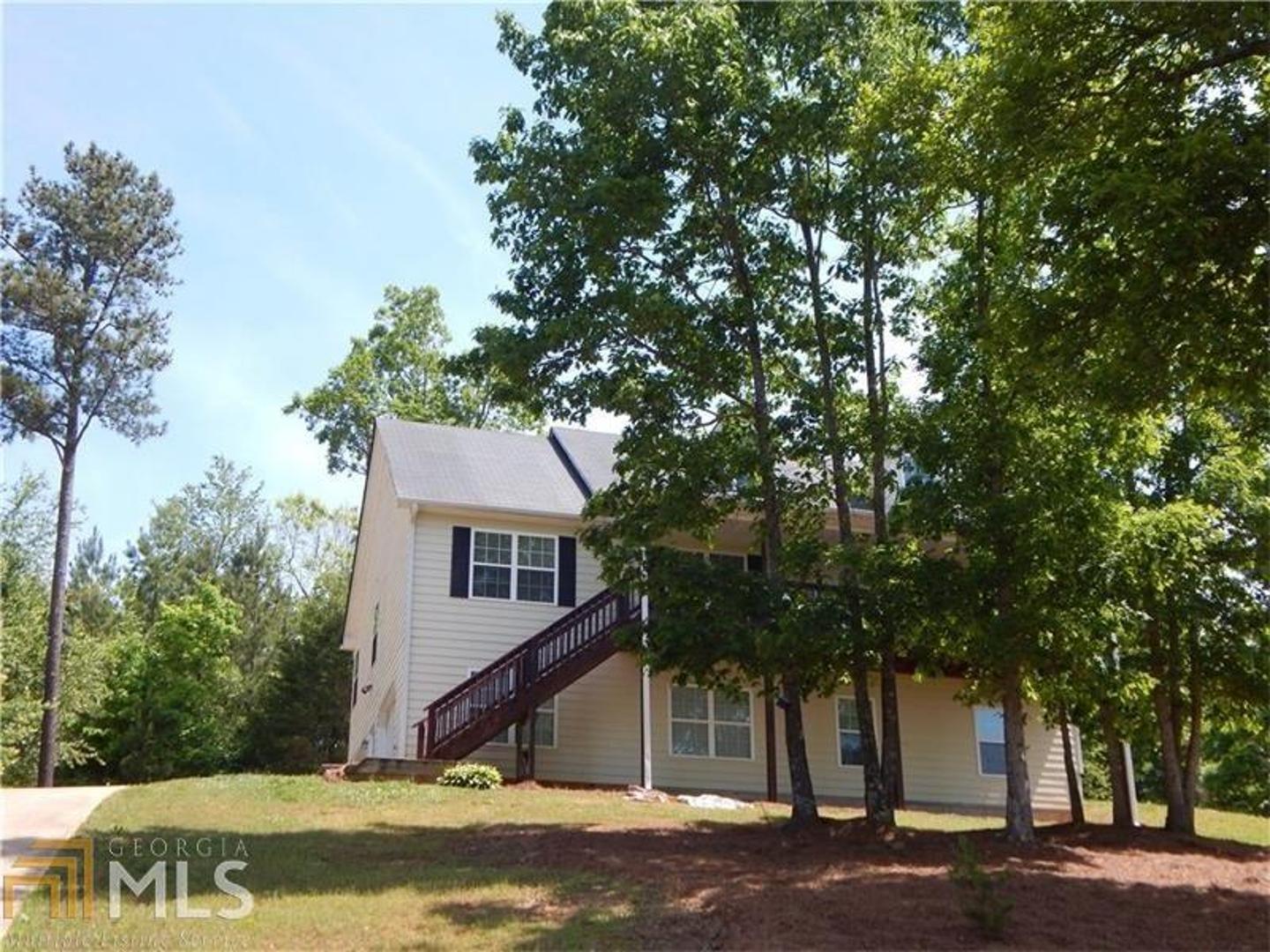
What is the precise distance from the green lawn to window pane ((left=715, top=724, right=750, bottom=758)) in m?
4.55

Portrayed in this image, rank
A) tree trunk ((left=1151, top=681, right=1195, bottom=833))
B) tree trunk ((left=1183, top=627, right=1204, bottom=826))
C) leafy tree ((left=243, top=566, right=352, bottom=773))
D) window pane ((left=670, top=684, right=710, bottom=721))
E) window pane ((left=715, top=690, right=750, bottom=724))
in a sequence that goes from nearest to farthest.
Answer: tree trunk ((left=1151, top=681, right=1195, bottom=833))
tree trunk ((left=1183, top=627, right=1204, bottom=826))
window pane ((left=670, top=684, right=710, bottom=721))
window pane ((left=715, top=690, right=750, bottom=724))
leafy tree ((left=243, top=566, right=352, bottom=773))

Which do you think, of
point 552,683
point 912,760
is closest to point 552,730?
point 552,683

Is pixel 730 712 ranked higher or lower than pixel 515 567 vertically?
lower

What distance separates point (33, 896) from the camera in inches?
368

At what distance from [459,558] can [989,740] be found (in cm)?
1132

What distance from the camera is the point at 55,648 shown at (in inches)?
1140

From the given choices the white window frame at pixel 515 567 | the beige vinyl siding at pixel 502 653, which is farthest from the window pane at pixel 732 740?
the white window frame at pixel 515 567

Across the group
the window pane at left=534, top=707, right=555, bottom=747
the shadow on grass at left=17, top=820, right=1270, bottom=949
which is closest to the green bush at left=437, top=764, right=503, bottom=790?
the window pane at left=534, top=707, right=555, bottom=747

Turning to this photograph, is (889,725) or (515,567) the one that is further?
(515,567)

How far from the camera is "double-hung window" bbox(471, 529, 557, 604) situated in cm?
2198

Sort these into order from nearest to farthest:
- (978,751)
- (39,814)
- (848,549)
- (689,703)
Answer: (848,549)
(39,814)
(689,703)
(978,751)

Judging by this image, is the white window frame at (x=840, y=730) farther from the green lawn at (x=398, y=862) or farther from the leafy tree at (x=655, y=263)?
the leafy tree at (x=655, y=263)

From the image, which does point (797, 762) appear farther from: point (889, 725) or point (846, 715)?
point (846, 715)

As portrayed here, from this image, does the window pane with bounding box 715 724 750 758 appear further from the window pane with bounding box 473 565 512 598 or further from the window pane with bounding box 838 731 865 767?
the window pane with bounding box 473 565 512 598
